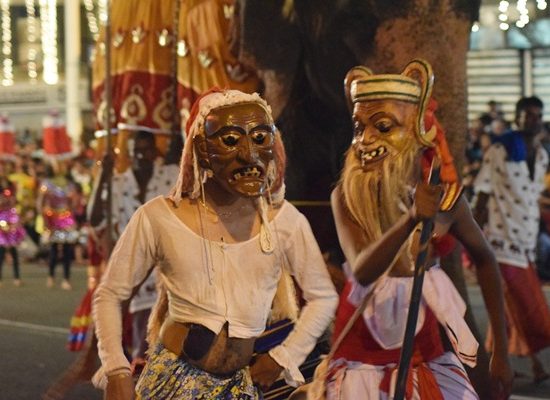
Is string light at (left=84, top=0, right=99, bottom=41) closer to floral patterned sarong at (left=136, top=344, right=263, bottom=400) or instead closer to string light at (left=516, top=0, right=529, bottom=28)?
string light at (left=516, top=0, right=529, bottom=28)

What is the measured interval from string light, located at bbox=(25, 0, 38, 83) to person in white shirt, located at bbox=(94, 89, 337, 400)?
28922 mm

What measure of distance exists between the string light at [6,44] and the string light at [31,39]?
0.58 meters

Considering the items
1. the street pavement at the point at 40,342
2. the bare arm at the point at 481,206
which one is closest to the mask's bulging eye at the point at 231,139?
the street pavement at the point at 40,342

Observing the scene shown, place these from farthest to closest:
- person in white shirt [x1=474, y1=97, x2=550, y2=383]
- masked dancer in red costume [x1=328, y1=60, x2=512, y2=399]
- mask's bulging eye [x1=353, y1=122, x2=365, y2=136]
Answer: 1. person in white shirt [x1=474, y1=97, x2=550, y2=383]
2. mask's bulging eye [x1=353, y1=122, x2=365, y2=136]
3. masked dancer in red costume [x1=328, y1=60, x2=512, y2=399]

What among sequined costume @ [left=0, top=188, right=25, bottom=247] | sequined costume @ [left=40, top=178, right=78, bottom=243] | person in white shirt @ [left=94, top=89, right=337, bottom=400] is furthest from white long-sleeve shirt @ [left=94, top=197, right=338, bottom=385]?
sequined costume @ [left=0, top=188, right=25, bottom=247]

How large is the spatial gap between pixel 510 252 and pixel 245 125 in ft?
17.2

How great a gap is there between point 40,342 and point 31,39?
22903 millimetres

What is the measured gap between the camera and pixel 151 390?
3871 millimetres

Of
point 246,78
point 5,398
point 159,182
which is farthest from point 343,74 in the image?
point 5,398

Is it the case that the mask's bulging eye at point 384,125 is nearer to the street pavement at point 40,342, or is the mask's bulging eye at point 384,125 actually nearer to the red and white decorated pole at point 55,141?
the street pavement at point 40,342

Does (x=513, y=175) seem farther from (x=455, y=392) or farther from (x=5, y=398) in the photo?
(x=455, y=392)

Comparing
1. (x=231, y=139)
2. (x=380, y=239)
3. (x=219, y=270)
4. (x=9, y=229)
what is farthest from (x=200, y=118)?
(x=9, y=229)

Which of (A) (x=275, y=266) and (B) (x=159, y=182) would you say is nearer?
(A) (x=275, y=266)

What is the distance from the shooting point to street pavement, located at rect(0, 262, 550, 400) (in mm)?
8141
